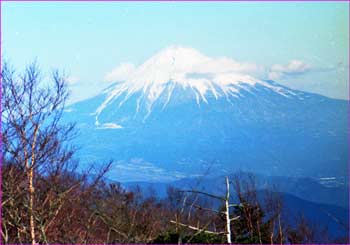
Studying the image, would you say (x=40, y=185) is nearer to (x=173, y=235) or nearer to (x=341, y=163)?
(x=173, y=235)

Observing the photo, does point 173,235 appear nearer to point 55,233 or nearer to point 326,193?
point 55,233

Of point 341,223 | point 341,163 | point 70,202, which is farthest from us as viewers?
point 341,163

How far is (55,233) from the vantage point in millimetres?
7586

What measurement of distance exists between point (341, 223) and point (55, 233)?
463 cm

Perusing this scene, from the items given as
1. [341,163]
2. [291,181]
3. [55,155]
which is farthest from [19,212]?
[341,163]

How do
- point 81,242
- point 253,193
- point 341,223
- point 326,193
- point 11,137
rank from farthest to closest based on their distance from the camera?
point 326,193
point 81,242
point 11,137
point 253,193
point 341,223

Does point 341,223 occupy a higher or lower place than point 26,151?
lower

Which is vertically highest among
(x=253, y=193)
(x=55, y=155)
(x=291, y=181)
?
(x=291, y=181)

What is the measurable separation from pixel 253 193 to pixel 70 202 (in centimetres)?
292

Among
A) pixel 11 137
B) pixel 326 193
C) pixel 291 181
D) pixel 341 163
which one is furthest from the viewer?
pixel 341 163

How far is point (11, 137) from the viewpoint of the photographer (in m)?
6.42

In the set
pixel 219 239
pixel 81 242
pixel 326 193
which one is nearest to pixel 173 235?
pixel 219 239

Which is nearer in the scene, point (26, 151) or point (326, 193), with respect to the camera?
point (26, 151)

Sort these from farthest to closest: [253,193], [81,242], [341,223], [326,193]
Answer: [326,193]
[81,242]
[253,193]
[341,223]
